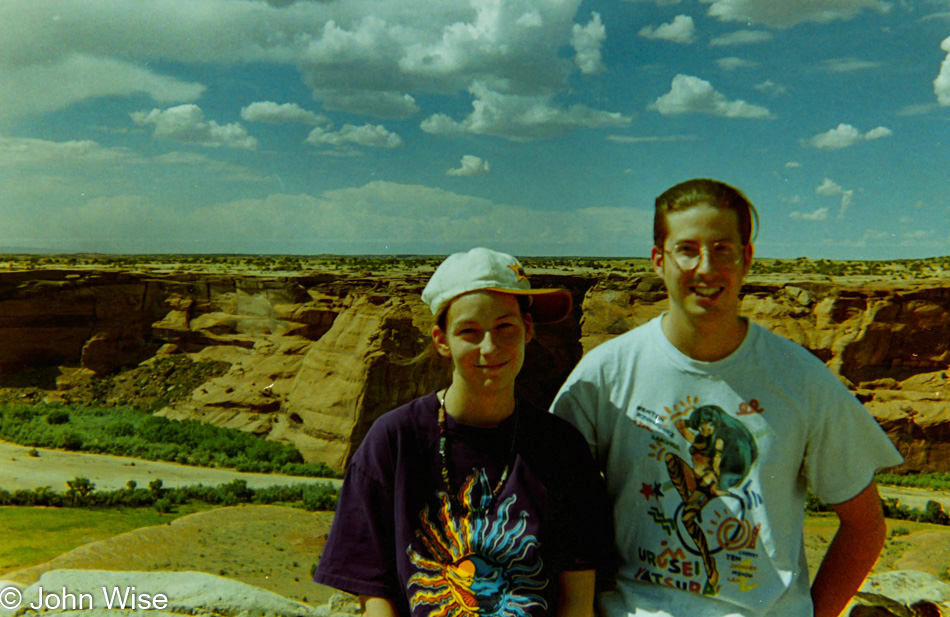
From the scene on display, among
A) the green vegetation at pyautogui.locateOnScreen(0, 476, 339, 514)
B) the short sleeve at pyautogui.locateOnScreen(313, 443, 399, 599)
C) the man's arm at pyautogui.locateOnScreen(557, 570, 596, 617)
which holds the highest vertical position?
Answer: the short sleeve at pyautogui.locateOnScreen(313, 443, 399, 599)

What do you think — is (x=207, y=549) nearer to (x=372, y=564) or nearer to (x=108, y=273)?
(x=372, y=564)

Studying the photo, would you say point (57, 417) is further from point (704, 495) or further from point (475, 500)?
point (704, 495)

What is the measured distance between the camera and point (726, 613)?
2.36m

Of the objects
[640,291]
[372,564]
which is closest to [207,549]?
[372,564]

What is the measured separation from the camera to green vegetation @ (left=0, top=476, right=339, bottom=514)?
55.4ft


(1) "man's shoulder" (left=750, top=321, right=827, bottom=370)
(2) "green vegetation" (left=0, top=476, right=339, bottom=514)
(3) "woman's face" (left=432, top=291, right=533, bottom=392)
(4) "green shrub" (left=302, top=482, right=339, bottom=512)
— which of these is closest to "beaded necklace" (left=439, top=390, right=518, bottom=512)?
(3) "woman's face" (left=432, top=291, right=533, bottom=392)

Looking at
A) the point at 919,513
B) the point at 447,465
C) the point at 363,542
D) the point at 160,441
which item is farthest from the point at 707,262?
the point at 160,441

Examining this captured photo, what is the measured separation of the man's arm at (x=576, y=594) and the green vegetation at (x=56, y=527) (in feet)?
44.1

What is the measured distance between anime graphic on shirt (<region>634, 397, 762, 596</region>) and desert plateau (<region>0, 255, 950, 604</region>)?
9679 mm

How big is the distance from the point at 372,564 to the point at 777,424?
1.51 m

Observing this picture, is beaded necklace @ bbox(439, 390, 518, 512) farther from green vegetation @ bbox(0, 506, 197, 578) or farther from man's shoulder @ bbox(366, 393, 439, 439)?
green vegetation @ bbox(0, 506, 197, 578)

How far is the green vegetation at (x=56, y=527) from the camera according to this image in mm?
13205

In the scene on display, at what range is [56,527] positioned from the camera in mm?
15148

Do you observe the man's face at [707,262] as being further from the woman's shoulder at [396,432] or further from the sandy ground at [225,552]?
the sandy ground at [225,552]
